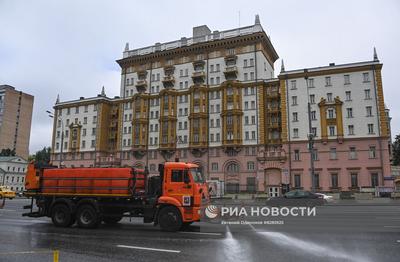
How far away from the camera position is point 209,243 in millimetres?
11742

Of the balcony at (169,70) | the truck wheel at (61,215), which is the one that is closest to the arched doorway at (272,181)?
the balcony at (169,70)

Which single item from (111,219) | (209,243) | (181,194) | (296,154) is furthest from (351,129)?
(209,243)

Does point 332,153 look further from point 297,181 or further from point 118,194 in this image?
point 118,194

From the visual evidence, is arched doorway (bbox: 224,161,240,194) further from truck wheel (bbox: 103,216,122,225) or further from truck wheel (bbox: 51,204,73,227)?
truck wheel (bbox: 51,204,73,227)

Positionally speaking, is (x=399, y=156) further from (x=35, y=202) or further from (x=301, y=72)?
(x=35, y=202)

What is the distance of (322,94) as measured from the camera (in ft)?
192

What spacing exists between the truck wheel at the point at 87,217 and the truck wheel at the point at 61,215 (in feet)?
1.63

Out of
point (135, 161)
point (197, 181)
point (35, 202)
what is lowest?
point (35, 202)

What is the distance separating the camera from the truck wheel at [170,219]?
1475cm

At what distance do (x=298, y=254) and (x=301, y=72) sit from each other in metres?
54.7

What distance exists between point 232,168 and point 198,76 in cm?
2046

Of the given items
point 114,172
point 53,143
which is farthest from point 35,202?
point 53,143

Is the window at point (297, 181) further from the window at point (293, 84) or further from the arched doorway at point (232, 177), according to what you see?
the window at point (293, 84)

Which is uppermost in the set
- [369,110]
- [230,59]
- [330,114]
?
[230,59]
